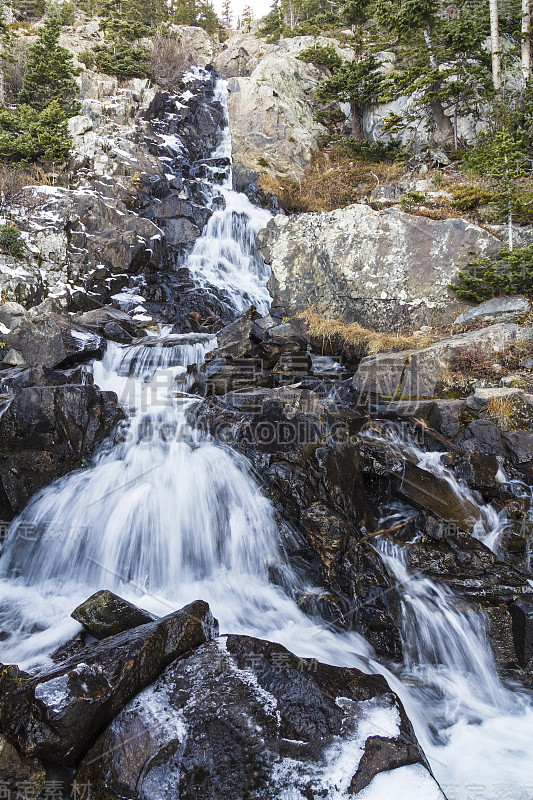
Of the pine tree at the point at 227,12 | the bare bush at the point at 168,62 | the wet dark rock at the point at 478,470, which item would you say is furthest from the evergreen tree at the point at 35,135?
the pine tree at the point at 227,12

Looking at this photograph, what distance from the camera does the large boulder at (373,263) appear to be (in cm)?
1052

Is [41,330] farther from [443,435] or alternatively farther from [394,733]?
[394,733]

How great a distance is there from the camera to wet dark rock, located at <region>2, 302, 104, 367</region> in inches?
388

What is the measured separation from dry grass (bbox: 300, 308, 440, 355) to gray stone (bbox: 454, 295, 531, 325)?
814mm

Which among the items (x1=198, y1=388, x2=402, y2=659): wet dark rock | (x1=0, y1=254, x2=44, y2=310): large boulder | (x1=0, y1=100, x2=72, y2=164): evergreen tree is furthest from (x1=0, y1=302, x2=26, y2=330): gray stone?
(x1=0, y1=100, x2=72, y2=164): evergreen tree

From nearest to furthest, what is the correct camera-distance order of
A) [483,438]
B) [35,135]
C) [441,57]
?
[483,438] < [35,135] < [441,57]

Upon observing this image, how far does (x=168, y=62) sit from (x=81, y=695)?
107 feet

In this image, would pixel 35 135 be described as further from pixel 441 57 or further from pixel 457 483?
pixel 457 483

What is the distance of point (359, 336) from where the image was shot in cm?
1085

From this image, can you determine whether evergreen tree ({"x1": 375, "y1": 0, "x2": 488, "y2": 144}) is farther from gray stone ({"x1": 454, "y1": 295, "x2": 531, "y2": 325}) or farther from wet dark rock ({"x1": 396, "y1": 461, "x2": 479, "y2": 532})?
wet dark rock ({"x1": 396, "y1": 461, "x2": 479, "y2": 532})

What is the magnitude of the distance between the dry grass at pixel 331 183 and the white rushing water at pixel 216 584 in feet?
44.1

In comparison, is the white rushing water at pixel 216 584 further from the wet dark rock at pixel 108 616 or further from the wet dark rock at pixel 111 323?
the wet dark rock at pixel 111 323

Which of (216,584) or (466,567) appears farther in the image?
(216,584)

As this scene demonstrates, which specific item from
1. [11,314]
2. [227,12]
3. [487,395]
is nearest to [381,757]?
[487,395]
